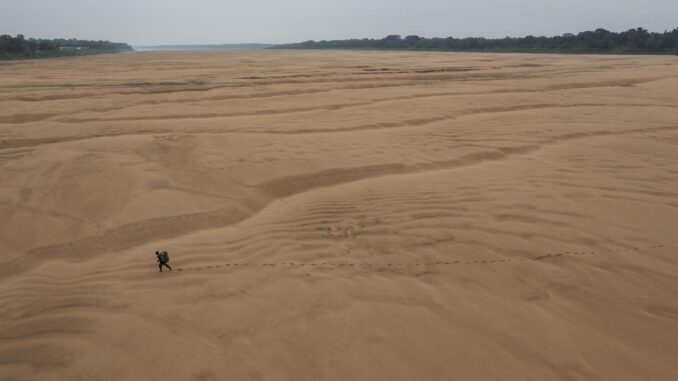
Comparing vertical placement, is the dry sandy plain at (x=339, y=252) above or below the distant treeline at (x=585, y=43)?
below

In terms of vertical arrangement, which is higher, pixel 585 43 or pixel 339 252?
pixel 585 43

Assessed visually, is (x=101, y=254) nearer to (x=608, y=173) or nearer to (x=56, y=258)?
(x=56, y=258)

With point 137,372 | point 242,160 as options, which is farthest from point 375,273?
point 242,160

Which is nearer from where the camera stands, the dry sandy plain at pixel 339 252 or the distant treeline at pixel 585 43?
the dry sandy plain at pixel 339 252

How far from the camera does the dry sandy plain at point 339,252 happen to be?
8.23 feet

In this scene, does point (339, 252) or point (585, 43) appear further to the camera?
point (585, 43)

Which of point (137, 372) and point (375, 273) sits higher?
point (375, 273)

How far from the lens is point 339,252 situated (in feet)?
12.1

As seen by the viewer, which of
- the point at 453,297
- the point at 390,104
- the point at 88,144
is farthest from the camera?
the point at 390,104

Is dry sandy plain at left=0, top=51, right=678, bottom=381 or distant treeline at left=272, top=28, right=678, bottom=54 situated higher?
distant treeline at left=272, top=28, right=678, bottom=54

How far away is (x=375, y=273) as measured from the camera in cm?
332

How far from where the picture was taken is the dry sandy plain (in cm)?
251

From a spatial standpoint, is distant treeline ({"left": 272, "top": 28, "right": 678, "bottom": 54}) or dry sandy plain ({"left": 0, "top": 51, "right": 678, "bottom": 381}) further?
distant treeline ({"left": 272, "top": 28, "right": 678, "bottom": 54})

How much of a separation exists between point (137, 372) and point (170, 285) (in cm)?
89
